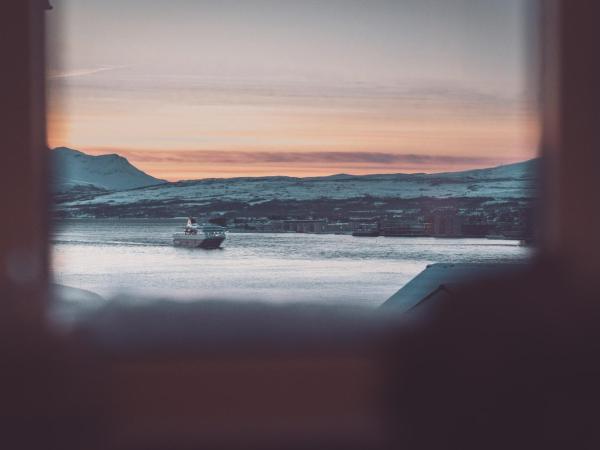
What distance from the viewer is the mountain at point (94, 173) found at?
2.03 meters

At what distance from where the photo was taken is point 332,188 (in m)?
2.21

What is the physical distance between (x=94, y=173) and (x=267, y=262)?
58cm

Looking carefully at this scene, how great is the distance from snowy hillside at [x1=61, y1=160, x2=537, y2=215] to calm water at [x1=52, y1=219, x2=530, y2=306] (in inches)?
3.5

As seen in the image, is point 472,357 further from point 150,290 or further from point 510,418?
point 150,290

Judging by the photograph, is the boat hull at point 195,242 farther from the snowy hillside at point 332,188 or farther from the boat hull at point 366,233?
the boat hull at point 366,233

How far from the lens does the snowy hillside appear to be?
215 cm

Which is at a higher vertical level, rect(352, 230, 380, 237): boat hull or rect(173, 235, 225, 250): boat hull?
rect(352, 230, 380, 237): boat hull

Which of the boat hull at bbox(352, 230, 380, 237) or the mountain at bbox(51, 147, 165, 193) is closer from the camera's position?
the mountain at bbox(51, 147, 165, 193)

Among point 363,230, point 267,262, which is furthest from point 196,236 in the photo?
point 363,230

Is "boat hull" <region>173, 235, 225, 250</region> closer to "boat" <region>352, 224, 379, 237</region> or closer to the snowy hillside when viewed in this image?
the snowy hillside

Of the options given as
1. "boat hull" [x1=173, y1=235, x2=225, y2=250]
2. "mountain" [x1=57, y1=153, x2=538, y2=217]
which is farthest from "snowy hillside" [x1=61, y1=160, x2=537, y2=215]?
"boat hull" [x1=173, y1=235, x2=225, y2=250]

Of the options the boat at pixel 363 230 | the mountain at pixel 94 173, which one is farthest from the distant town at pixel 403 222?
the mountain at pixel 94 173

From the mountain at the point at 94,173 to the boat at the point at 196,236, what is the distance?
0.17 meters

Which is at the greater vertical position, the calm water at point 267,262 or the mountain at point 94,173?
the mountain at point 94,173
